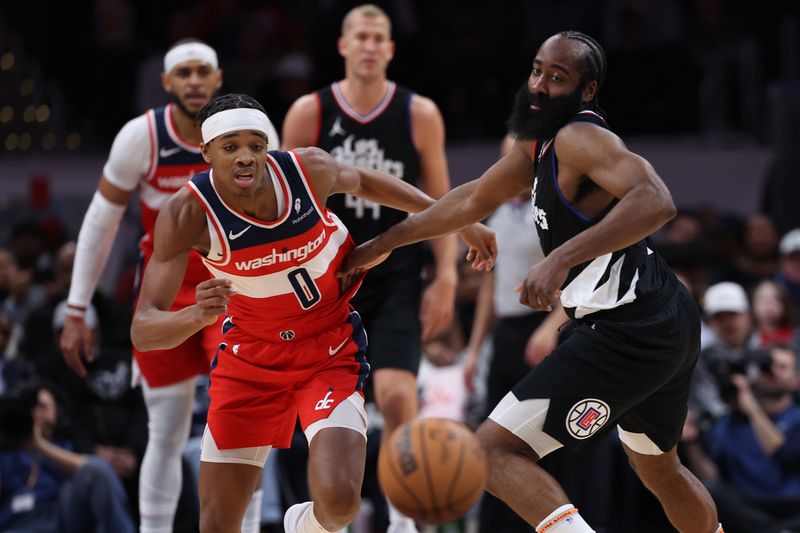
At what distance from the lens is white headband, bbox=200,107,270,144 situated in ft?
16.3

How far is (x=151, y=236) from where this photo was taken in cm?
629

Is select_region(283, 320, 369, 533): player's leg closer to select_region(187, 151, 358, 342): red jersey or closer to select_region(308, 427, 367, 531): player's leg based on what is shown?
select_region(308, 427, 367, 531): player's leg

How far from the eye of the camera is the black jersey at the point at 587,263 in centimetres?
476

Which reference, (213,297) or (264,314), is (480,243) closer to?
(264,314)

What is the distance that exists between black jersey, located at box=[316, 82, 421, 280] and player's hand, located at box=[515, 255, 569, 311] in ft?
6.93

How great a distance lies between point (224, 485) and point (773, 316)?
5317mm

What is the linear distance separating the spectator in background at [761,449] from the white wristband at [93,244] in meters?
4.22

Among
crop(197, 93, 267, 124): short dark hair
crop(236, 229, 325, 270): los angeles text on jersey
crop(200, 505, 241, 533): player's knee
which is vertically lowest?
crop(200, 505, 241, 533): player's knee

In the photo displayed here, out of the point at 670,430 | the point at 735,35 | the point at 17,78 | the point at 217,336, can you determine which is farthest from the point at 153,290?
the point at 735,35

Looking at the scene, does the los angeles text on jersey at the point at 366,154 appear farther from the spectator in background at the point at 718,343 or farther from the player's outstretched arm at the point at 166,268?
the spectator in background at the point at 718,343

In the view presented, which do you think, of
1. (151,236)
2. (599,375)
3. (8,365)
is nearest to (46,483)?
(8,365)

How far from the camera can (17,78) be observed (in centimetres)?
1247

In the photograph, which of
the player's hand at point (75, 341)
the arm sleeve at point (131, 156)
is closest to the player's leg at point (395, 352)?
the arm sleeve at point (131, 156)

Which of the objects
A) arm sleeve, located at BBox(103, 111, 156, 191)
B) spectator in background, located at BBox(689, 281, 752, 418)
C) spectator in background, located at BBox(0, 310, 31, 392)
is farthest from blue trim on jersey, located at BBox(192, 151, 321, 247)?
spectator in background, located at BBox(689, 281, 752, 418)
